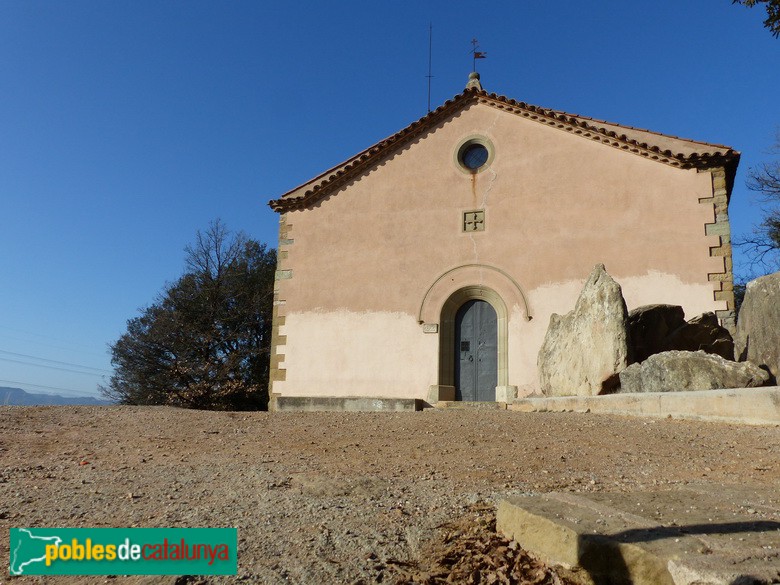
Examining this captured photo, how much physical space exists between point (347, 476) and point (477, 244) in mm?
10011

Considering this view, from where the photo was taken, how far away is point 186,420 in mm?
7348

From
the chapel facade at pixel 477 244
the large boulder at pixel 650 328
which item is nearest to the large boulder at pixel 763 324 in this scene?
the large boulder at pixel 650 328

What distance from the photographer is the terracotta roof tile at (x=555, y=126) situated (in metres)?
12.1

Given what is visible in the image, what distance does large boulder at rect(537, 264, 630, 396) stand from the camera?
327 inches

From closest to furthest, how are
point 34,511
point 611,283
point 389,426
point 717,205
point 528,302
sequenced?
point 34,511
point 389,426
point 611,283
point 717,205
point 528,302

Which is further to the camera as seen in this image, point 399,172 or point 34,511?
point 399,172

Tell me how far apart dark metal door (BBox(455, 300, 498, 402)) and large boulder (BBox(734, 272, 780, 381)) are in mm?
6046

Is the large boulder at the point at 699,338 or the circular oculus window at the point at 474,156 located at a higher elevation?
the circular oculus window at the point at 474,156

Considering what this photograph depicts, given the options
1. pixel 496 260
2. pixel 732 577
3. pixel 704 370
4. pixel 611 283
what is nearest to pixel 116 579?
pixel 732 577

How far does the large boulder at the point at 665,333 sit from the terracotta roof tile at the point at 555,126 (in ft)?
14.3

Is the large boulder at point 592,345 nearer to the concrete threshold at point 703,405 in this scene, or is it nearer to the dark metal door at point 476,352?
the concrete threshold at point 703,405

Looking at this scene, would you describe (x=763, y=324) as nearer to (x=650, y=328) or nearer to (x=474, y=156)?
(x=650, y=328)

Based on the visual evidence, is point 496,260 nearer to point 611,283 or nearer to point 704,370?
point 611,283

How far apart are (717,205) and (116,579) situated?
1245 centimetres
